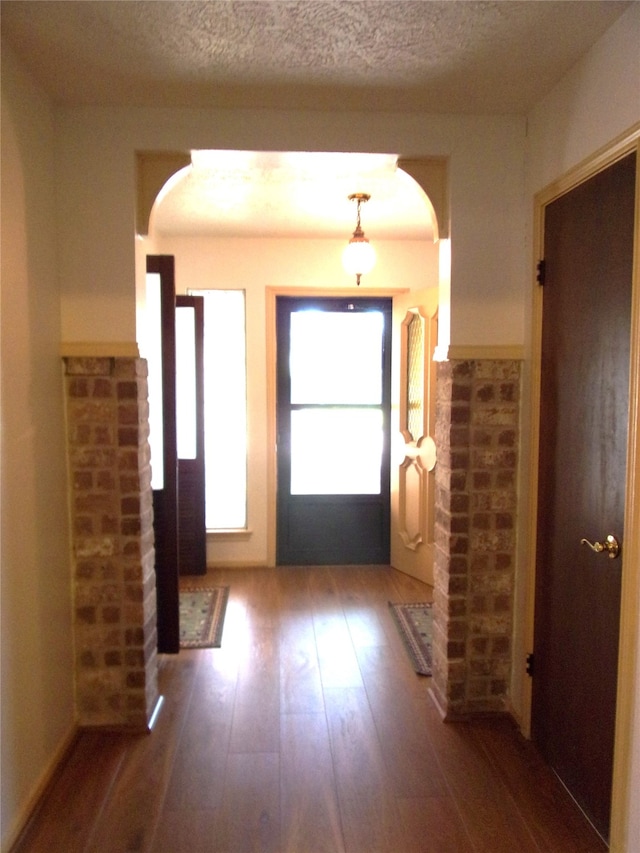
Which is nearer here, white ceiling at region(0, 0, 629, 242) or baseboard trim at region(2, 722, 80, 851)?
white ceiling at region(0, 0, 629, 242)

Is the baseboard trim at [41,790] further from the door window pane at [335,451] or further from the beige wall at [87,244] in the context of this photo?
the door window pane at [335,451]

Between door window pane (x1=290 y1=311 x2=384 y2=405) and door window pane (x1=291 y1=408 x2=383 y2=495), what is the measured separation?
0.13m

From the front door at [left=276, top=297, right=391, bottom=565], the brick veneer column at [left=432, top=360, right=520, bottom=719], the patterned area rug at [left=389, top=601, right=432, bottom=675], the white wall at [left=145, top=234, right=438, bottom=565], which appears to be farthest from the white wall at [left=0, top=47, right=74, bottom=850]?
the front door at [left=276, top=297, right=391, bottom=565]

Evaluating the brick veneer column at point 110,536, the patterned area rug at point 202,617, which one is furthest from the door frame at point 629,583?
the patterned area rug at point 202,617

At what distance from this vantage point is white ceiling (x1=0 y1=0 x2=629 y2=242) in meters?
1.76

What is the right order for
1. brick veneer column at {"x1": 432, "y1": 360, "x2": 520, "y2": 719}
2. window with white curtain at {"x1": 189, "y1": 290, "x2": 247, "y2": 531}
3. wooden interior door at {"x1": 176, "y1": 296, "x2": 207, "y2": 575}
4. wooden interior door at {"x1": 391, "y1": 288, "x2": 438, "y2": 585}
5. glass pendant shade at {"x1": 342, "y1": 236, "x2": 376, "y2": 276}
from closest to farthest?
brick veneer column at {"x1": 432, "y1": 360, "x2": 520, "y2": 719}, glass pendant shade at {"x1": 342, "y1": 236, "x2": 376, "y2": 276}, wooden interior door at {"x1": 391, "y1": 288, "x2": 438, "y2": 585}, wooden interior door at {"x1": 176, "y1": 296, "x2": 207, "y2": 575}, window with white curtain at {"x1": 189, "y1": 290, "x2": 247, "y2": 531}

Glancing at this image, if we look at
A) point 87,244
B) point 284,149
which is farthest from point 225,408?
point 284,149

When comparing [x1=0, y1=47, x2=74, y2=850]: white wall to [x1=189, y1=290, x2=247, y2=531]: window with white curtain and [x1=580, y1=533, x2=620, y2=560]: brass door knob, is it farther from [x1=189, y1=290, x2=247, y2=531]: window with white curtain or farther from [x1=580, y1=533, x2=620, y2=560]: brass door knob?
[x1=189, y1=290, x2=247, y2=531]: window with white curtain

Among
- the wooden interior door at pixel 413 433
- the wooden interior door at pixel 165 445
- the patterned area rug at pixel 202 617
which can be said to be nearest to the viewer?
the wooden interior door at pixel 165 445

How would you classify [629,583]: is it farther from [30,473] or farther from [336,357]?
[336,357]

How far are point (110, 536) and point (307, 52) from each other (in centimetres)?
192

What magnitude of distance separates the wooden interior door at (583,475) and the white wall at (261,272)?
2284 mm

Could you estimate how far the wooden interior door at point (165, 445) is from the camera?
2.79 m

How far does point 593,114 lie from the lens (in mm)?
1949
